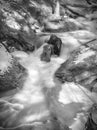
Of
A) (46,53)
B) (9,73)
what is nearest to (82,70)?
(46,53)

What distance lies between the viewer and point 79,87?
6867 mm

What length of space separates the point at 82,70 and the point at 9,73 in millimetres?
2525

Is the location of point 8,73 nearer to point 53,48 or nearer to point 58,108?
point 58,108

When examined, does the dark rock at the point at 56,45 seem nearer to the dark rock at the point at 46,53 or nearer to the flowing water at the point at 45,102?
the dark rock at the point at 46,53

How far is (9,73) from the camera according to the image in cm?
680

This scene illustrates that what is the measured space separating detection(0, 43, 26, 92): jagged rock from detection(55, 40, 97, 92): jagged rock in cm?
135

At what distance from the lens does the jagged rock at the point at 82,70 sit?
6.94 m

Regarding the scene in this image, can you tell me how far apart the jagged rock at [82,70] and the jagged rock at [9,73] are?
1.35 m

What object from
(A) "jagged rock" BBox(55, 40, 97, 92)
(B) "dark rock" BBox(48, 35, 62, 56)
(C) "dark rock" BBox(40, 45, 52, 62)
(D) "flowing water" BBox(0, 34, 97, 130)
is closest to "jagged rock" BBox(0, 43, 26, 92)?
(D) "flowing water" BBox(0, 34, 97, 130)

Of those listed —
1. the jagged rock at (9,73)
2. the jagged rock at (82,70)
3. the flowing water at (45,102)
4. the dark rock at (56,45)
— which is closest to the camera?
the flowing water at (45,102)

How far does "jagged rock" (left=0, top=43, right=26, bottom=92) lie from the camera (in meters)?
6.52

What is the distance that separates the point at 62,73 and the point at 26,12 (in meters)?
4.91

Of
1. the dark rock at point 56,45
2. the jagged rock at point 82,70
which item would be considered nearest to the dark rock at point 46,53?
the dark rock at point 56,45

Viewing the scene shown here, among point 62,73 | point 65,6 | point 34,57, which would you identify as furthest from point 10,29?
point 65,6
